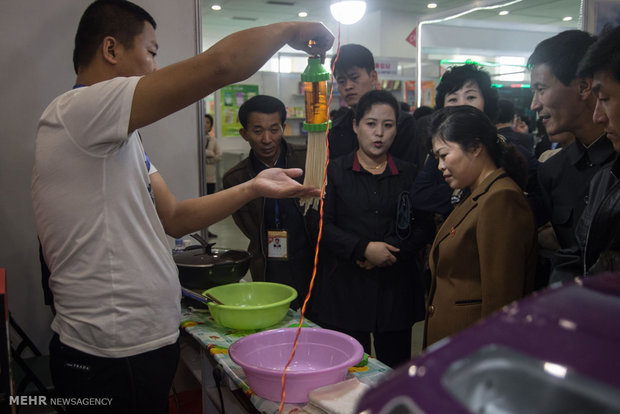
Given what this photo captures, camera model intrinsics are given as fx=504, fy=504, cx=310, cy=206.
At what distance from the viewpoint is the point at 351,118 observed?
2674mm

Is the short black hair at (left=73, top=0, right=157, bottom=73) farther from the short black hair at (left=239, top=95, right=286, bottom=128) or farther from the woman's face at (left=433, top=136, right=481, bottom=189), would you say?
the short black hair at (left=239, top=95, right=286, bottom=128)

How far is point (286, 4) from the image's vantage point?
8.68m

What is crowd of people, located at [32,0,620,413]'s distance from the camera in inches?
42.3

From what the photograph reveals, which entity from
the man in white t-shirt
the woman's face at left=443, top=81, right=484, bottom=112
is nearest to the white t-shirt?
the man in white t-shirt

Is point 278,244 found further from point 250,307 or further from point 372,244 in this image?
point 250,307

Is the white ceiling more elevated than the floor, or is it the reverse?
the white ceiling

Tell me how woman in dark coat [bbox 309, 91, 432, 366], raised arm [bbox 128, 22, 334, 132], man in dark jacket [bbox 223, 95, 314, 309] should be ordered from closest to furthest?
raised arm [bbox 128, 22, 334, 132]
woman in dark coat [bbox 309, 91, 432, 366]
man in dark jacket [bbox 223, 95, 314, 309]

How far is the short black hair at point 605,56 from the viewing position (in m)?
1.22

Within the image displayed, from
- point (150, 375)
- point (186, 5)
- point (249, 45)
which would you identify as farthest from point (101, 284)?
point (186, 5)

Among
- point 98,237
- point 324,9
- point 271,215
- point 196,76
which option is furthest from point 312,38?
point 324,9

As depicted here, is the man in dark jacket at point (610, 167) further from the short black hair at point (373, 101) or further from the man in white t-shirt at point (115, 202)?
the short black hair at point (373, 101)

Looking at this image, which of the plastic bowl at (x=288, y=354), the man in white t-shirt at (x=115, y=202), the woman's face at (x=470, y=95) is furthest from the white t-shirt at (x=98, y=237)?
the woman's face at (x=470, y=95)

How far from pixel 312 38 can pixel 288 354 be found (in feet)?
2.84

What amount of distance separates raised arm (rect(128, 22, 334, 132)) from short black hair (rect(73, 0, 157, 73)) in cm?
32
